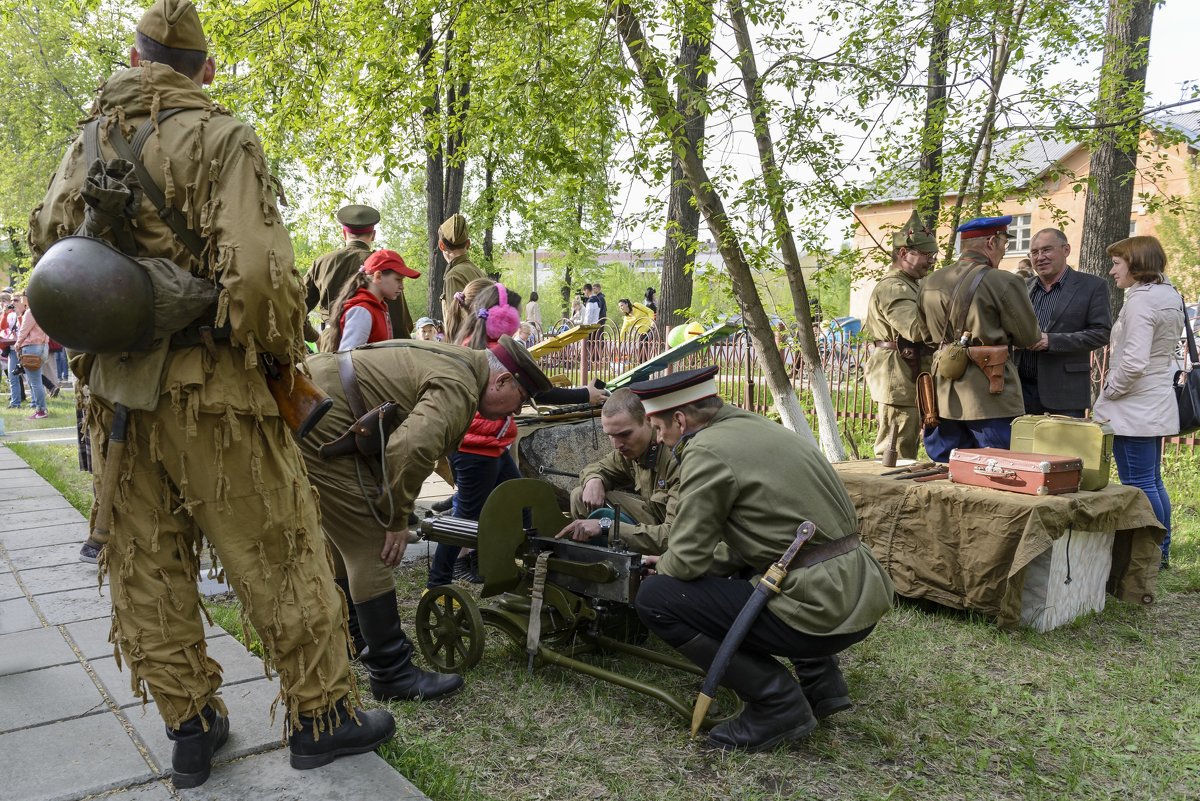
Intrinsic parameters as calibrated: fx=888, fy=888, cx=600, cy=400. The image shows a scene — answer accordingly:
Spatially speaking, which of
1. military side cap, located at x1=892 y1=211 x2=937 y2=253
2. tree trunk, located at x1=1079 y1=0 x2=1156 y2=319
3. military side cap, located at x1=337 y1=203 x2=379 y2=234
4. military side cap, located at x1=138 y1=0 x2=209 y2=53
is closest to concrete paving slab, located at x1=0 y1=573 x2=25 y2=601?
military side cap, located at x1=337 y1=203 x2=379 y2=234

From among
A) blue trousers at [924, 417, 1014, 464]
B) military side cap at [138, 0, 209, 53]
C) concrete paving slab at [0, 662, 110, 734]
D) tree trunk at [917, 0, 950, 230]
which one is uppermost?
tree trunk at [917, 0, 950, 230]

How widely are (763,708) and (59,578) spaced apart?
3768 mm

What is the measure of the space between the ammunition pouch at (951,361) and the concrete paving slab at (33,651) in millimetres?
4515

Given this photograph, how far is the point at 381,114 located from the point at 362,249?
1551 mm

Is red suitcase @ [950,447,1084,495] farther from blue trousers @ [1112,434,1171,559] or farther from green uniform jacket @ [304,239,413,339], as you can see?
green uniform jacket @ [304,239,413,339]

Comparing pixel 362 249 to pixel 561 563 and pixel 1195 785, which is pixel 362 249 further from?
pixel 1195 785

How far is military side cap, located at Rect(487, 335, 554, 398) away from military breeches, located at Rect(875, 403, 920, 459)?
11.1ft

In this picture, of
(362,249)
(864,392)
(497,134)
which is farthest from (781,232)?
(864,392)

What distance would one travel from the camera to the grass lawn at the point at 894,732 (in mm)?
2895

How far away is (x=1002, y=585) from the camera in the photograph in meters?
4.27

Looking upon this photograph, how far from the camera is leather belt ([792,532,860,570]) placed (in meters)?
3.02

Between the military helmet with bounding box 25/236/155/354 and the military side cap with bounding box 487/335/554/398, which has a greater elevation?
the military helmet with bounding box 25/236/155/354

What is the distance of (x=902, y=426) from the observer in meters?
6.33

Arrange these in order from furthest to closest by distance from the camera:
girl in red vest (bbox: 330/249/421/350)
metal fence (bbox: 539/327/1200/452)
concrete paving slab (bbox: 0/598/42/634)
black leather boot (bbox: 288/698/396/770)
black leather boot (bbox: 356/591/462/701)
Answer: metal fence (bbox: 539/327/1200/452) < girl in red vest (bbox: 330/249/421/350) < concrete paving slab (bbox: 0/598/42/634) < black leather boot (bbox: 356/591/462/701) < black leather boot (bbox: 288/698/396/770)
